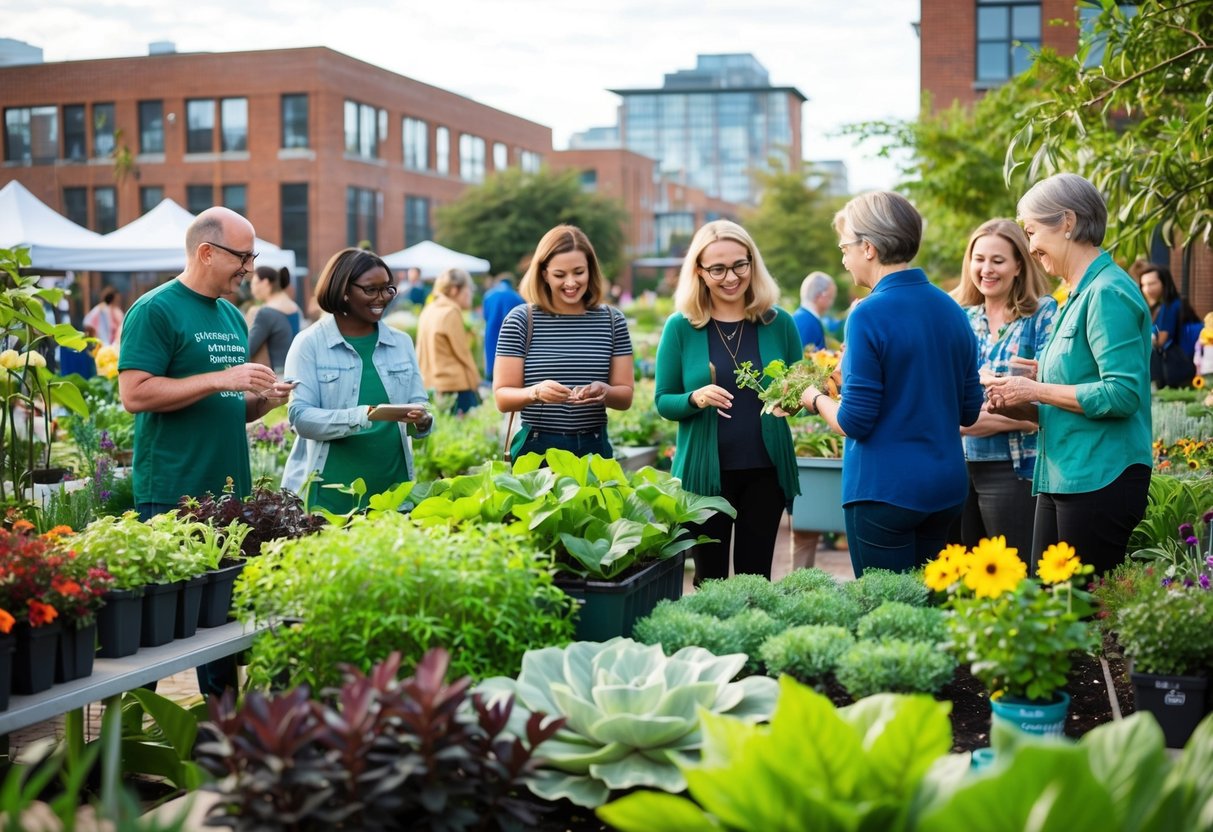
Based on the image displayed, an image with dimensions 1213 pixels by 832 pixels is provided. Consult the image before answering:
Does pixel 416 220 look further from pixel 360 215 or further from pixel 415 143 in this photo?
pixel 360 215

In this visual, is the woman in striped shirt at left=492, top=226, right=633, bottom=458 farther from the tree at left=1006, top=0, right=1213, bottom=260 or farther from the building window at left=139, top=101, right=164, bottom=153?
the building window at left=139, top=101, right=164, bottom=153

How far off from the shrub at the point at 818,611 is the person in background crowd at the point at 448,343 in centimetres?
753

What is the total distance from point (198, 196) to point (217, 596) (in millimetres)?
45820

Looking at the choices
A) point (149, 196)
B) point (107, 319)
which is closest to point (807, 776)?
point (107, 319)

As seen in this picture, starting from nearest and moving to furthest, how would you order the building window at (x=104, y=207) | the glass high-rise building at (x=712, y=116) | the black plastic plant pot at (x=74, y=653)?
the black plastic plant pot at (x=74, y=653), the building window at (x=104, y=207), the glass high-rise building at (x=712, y=116)

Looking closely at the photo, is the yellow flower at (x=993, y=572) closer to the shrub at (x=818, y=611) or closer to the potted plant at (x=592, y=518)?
the shrub at (x=818, y=611)

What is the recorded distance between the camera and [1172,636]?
2490mm

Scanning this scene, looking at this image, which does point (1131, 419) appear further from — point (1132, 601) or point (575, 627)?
point (575, 627)

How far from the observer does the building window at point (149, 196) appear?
45438 millimetres

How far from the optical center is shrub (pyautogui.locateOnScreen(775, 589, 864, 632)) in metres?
2.93

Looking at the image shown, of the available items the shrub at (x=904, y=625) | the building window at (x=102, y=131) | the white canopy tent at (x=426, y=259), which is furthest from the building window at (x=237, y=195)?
the shrub at (x=904, y=625)

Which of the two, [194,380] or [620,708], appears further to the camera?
[194,380]

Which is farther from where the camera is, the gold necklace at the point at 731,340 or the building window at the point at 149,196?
the building window at the point at 149,196

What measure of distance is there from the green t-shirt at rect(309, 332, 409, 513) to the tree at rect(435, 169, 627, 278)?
4170 cm
